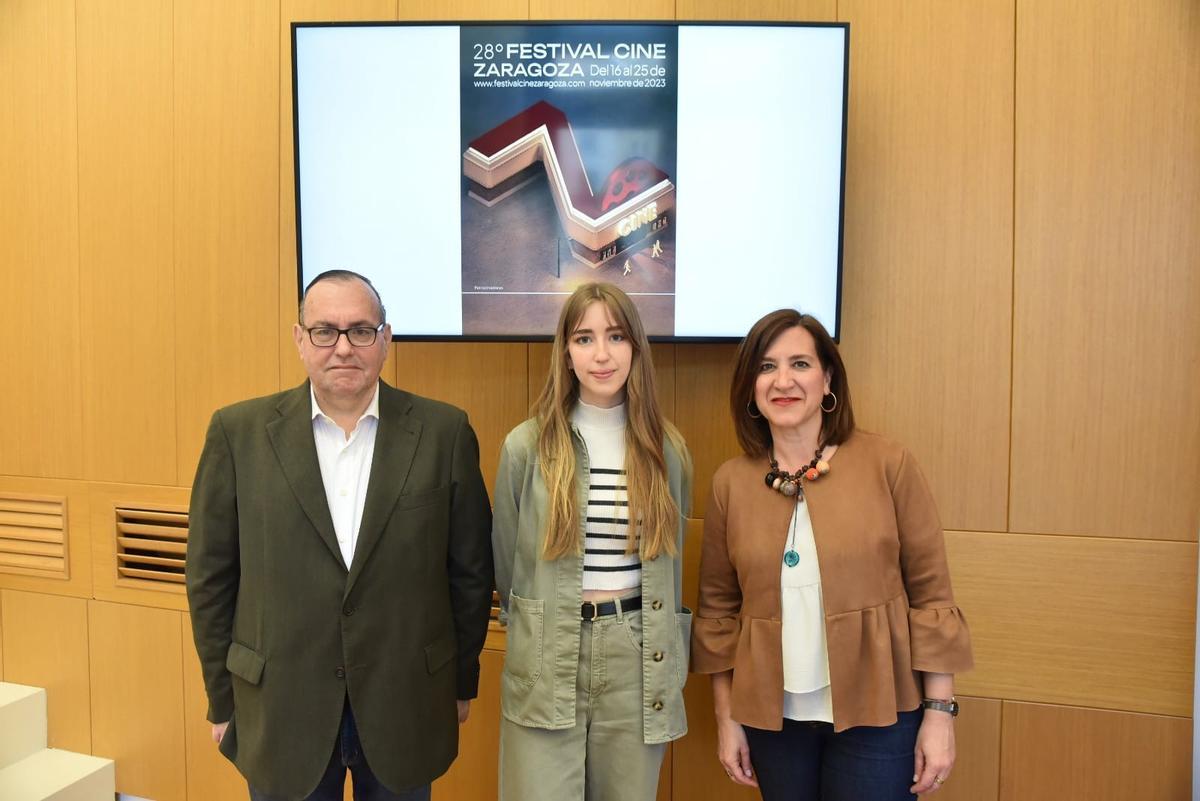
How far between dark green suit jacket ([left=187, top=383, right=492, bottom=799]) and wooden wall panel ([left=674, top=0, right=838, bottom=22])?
5.04 ft

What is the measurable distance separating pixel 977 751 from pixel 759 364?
1450 millimetres

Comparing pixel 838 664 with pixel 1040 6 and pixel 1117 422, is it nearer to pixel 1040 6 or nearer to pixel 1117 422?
pixel 1117 422

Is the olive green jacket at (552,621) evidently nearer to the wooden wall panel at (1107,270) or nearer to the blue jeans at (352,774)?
the blue jeans at (352,774)

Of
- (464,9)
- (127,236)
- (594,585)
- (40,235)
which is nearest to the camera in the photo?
(594,585)

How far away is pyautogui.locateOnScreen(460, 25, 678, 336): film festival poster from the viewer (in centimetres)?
214

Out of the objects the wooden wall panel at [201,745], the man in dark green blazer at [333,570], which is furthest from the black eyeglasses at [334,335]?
the wooden wall panel at [201,745]

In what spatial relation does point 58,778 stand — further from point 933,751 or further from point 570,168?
point 933,751

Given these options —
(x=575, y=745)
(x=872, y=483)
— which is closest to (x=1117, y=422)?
(x=872, y=483)

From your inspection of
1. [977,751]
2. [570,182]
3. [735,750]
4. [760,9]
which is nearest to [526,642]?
[735,750]

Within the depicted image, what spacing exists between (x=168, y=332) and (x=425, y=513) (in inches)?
66.7

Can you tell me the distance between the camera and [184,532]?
107 inches

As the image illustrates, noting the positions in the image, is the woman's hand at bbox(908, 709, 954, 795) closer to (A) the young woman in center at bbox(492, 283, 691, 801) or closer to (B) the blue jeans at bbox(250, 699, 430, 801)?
(A) the young woman in center at bbox(492, 283, 691, 801)

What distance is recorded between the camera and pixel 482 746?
2479mm

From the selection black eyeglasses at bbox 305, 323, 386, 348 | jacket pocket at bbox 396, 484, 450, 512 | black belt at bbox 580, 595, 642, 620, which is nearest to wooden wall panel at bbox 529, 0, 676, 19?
black eyeglasses at bbox 305, 323, 386, 348
